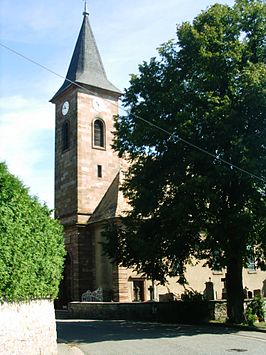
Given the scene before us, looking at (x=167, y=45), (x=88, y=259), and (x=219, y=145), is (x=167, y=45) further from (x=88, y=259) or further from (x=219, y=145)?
(x=88, y=259)

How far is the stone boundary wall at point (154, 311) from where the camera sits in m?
21.9

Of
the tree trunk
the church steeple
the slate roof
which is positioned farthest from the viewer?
the church steeple

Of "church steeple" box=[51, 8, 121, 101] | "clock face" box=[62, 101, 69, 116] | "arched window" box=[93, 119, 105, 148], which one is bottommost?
"arched window" box=[93, 119, 105, 148]

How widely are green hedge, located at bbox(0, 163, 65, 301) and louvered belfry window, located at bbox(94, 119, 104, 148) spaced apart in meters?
26.5

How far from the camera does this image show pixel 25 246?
33.2 ft

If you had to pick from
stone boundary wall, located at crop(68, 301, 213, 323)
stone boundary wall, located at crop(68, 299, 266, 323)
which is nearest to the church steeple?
stone boundary wall, located at crop(68, 301, 213, 323)

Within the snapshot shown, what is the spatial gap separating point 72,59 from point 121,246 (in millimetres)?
25411

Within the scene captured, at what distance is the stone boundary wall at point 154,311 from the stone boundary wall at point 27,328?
11.7 metres

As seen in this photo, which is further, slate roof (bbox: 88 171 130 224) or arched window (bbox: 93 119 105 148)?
arched window (bbox: 93 119 105 148)

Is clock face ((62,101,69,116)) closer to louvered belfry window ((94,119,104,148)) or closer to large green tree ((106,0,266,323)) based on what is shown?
louvered belfry window ((94,119,104,148))

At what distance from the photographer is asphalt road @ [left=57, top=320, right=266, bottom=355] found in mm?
12123

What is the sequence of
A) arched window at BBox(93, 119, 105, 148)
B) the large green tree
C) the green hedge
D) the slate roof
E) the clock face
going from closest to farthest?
the green hedge → the large green tree → the slate roof → arched window at BBox(93, 119, 105, 148) → the clock face

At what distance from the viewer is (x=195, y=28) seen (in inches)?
812

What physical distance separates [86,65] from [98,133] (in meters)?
6.21
